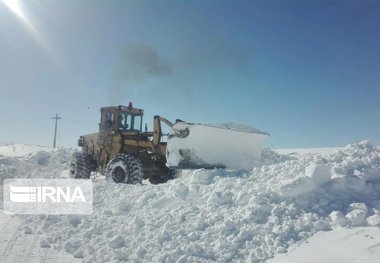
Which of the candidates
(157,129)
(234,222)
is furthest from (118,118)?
(234,222)

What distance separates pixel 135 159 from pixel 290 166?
5.27m

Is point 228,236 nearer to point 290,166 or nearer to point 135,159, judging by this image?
point 290,166

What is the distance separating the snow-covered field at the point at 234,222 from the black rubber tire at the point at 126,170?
9.08 feet

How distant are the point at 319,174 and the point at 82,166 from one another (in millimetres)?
10252

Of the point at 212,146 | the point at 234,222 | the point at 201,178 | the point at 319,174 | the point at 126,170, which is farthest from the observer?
the point at 126,170

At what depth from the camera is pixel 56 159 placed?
2234 cm

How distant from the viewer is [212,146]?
1060 cm

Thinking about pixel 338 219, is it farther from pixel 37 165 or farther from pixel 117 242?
pixel 37 165

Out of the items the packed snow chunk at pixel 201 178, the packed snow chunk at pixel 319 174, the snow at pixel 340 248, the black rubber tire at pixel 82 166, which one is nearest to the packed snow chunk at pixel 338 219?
the snow at pixel 340 248

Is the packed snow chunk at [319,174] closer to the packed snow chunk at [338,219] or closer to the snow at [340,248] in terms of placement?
→ the packed snow chunk at [338,219]

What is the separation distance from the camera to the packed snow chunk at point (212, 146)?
34.5 feet

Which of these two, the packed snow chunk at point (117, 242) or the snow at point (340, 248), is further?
the packed snow chunk at point (117, 242)

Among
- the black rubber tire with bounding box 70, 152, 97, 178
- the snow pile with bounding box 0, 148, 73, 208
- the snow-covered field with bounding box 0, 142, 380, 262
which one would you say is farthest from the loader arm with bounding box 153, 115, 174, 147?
the snow pile with bounding box 0, 148, 73, 208

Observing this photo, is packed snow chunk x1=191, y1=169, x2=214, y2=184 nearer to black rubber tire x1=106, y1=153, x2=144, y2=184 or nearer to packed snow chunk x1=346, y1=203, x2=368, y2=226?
packed snow chunk x1=346, y1=203, x2=368, y2=226
